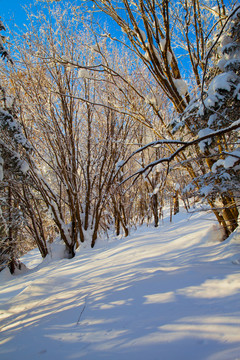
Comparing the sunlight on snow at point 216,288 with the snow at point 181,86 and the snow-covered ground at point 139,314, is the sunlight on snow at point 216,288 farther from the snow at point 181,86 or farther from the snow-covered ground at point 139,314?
the snow at point 181,86

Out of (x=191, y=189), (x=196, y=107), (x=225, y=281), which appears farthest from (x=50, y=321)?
(x=196, y=107)

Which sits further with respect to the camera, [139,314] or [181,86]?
[181,86]

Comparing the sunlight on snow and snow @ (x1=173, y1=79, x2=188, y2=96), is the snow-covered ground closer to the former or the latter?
the sunlight on snow

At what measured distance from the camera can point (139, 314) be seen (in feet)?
4.44

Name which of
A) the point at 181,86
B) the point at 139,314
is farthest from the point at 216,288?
the point at 181,86

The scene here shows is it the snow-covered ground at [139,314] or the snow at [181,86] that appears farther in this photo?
the snow at [181,86]

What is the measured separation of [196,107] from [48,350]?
2.56 metres

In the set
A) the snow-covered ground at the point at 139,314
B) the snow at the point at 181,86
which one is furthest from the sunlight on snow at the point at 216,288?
the snow at the point at 181,86

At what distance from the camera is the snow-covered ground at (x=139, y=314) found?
1.03m

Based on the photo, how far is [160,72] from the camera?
2.60 m

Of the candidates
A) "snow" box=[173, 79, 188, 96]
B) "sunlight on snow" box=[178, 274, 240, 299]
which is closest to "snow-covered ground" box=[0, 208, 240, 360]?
"sunlight on snow" box=[178, 274, 240, 299]

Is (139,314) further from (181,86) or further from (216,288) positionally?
(181,86)

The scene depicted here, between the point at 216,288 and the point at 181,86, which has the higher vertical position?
the point at 181,86

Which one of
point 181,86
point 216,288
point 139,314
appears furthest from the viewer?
point 181,86
